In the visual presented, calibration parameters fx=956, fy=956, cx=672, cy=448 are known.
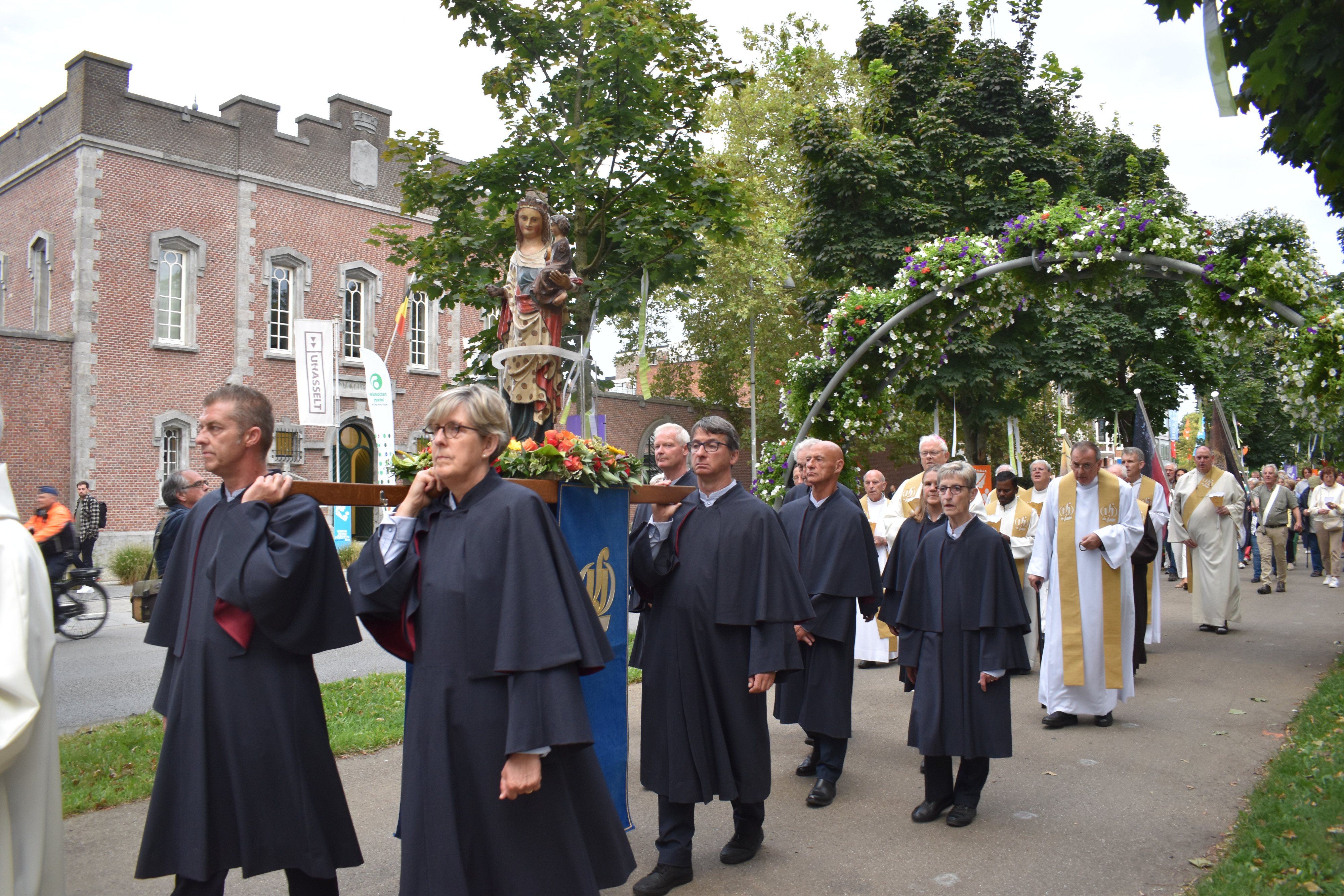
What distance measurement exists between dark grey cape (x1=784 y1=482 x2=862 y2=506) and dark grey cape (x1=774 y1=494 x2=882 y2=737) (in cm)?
7

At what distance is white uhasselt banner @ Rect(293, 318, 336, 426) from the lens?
63.7 ft

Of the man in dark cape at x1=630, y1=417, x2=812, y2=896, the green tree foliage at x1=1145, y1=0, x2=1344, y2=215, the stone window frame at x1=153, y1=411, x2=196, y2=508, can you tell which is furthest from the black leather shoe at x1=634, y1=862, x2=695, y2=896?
the stone window frame at x1=153, y1=411, x2=196, y2=508

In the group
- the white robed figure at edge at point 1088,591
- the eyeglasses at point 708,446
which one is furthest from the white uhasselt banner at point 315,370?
the eyeglasses at point 708,446

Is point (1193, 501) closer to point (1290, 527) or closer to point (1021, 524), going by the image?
point (1021, 524)

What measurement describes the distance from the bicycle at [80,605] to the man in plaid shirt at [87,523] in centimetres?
354

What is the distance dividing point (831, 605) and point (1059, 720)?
2.78m

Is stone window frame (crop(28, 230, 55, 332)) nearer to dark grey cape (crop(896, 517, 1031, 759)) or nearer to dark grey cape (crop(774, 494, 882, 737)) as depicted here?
dark grey cape (crop(774, 494, 882, 737))

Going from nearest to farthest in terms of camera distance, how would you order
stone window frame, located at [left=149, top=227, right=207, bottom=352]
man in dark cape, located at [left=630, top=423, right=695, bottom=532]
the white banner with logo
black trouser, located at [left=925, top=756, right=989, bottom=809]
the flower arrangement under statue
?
the flower arrangement under statue
man in dark cape, located at [left=630, top=423, right=695, bottom=532]
black trouser, located at [left=925, top=756, right=989, bottom=809]
the white banner with logo
stone window frame, located at [left=149, top=227, right=207, bottom=352]

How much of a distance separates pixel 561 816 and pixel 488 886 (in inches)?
11.4

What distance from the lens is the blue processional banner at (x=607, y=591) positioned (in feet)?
14.8

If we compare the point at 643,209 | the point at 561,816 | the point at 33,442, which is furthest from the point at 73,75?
the point at 561,816

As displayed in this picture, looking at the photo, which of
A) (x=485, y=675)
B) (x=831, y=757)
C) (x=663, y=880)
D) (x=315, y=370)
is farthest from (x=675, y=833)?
(x=315, y=370)

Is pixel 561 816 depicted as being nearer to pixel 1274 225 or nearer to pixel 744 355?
pixel 1274 225

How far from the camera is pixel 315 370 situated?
64.4 feet
